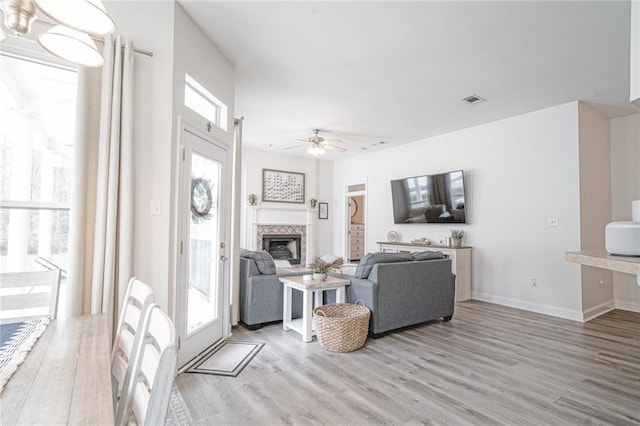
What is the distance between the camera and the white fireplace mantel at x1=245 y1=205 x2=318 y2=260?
7371 millimetres

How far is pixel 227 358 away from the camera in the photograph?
291 centimetres

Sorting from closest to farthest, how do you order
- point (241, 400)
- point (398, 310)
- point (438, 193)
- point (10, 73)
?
point (10, 73), point (241, 400), point (398, 310), point (438, 193)

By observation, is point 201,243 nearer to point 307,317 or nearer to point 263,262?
point 263,262

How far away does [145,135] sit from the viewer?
246 cm

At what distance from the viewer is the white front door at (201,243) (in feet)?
8.87

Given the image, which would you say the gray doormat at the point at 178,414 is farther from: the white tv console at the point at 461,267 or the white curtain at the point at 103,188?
the white tv console at the point at 461,267

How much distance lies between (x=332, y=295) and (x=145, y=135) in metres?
2.56

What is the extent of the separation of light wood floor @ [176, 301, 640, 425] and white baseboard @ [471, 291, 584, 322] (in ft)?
1.87

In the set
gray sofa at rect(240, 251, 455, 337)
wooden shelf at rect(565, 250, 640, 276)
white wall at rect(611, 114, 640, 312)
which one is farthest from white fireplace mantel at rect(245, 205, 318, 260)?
wooden shelf at rect(565, 250, 640, 276)

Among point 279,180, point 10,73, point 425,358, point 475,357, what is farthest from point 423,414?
point 279,180

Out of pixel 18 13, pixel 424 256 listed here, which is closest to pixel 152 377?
pixel 18 13

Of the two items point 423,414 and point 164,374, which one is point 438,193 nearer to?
point 423,414

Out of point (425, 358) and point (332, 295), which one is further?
point (332, 295)

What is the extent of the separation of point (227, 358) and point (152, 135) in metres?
1.94
